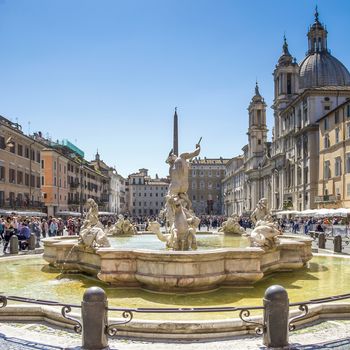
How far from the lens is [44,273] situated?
12.2 meters

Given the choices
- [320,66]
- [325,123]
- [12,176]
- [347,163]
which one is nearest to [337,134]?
[347,163]

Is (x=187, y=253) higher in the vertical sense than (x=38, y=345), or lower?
higher

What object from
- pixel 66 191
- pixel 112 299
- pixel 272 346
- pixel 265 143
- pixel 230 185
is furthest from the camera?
pixel 230 185

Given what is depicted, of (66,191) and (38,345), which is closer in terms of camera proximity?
(38,345)

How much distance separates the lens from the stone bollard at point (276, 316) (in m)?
5.84

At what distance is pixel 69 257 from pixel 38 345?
5.56 m

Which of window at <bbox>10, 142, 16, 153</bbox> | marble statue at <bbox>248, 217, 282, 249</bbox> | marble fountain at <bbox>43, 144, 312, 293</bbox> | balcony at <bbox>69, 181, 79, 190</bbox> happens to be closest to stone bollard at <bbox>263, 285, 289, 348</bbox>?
marble fountain at <bbox>43, 144, 312, 293</bbox>

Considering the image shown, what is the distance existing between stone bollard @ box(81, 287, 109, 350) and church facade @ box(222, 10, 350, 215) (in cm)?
4569

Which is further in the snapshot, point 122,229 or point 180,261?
point 122,229

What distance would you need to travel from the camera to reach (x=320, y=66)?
7106cm

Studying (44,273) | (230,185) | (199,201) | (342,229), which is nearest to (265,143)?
(230,185)

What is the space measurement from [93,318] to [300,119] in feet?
194

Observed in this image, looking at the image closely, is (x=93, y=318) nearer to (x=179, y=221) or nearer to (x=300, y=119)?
(x=179, y=221)

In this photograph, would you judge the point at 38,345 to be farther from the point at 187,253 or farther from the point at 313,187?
the point at 313,187
